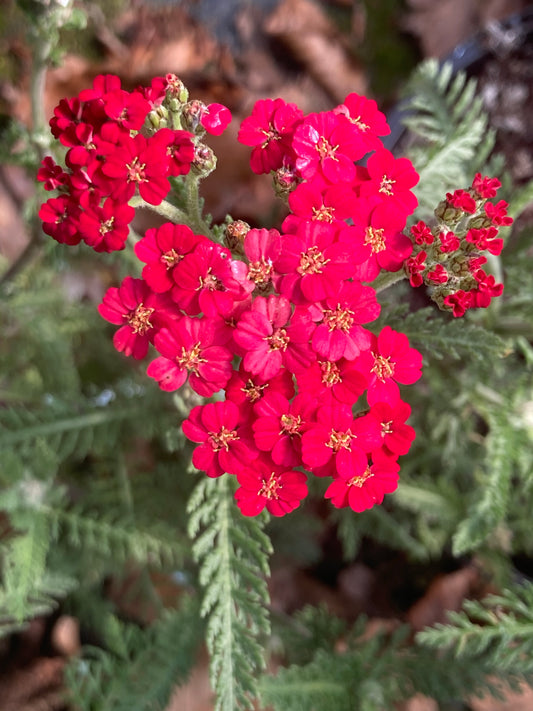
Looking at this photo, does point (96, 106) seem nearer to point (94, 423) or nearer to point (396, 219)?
point (396, 219)

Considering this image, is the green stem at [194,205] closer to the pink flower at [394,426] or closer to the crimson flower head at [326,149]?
the crimson flower head at [326,149]

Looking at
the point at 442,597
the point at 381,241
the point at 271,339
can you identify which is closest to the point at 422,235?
the point at 381,241

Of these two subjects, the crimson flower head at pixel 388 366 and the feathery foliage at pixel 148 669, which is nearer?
the crimson flower head at pixel 388 366

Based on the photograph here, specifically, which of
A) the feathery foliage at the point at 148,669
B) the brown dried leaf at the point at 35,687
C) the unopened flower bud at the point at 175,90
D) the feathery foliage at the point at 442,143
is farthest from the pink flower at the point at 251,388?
the brown dried leaf at the point at 35,687

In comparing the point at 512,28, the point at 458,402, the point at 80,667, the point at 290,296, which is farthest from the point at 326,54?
the point at 80,667

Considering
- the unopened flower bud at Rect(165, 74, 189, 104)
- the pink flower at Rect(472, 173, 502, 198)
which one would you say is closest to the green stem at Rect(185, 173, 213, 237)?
the unopened flower bud at Rect(165, 74, 189, 104)

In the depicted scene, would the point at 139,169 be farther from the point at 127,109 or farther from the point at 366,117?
the point at 366,117
